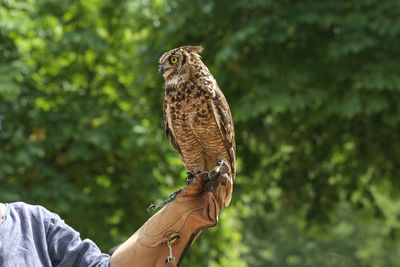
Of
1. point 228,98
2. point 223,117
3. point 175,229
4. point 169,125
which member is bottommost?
point 175,229

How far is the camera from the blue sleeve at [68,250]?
222cm

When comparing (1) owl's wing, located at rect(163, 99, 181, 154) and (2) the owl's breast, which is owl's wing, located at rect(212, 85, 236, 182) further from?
(1) owl's wing, located at rect(163, 99, 181, 154)

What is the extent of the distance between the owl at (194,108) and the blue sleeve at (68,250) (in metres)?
0.63

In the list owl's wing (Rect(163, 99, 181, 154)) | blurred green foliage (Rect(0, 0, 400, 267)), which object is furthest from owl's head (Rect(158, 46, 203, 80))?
blurred green foliage (Rect(0, 0, 400, 267))

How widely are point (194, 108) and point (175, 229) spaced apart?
0.58 meters

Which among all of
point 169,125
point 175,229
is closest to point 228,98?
point 169,125

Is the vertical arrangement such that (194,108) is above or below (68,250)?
above

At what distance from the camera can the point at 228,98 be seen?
6254 mm

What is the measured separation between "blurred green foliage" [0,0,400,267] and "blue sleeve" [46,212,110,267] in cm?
348

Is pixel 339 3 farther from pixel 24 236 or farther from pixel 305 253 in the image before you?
pixel 305 253

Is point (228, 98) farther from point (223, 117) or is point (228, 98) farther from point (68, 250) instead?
point (68, 250)

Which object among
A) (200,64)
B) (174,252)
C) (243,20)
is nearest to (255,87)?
(243,20)

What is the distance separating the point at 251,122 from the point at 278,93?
134 centimetres

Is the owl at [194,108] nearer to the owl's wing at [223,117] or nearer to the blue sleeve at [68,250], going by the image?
the owl's wing at [223,117]
